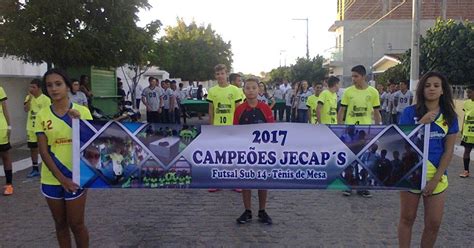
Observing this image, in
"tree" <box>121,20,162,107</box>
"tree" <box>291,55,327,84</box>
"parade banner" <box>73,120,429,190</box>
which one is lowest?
"parade banner" <box>73,120,429,190</box>

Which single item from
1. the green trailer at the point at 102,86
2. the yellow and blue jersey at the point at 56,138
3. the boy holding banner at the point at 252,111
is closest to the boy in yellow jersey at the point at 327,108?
the boy holding banner at the point at 252,111

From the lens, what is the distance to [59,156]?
4215mm

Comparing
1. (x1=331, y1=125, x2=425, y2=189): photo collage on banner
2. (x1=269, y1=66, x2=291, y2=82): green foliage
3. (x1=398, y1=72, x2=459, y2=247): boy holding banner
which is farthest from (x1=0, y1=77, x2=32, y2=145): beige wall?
(x1=269, y1=66, x2=291, y2=82): green foliage

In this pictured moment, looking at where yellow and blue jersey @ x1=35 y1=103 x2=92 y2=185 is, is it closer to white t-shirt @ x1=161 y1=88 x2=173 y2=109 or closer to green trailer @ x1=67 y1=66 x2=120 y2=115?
green trailer @ x1=67 y1=66 x2=120 y2=115

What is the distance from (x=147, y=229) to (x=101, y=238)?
569 millimetres

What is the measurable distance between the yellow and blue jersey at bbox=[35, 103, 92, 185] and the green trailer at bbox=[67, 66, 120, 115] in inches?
484

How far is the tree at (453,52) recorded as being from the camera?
23.3 metres

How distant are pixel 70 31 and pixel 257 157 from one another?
9.77 m

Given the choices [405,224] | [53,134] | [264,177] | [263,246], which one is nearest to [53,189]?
[53,134]

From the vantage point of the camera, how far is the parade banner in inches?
185

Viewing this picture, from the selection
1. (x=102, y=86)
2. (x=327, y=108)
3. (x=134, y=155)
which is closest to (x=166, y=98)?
(x=102, y=86)

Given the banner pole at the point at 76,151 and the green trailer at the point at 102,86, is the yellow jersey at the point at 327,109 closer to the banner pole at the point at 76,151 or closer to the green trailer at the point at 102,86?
the banner pole at the point at 76,151

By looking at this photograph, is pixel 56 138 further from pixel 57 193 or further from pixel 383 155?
pixel 383 155

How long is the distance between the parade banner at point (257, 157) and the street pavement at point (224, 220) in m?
0.93
